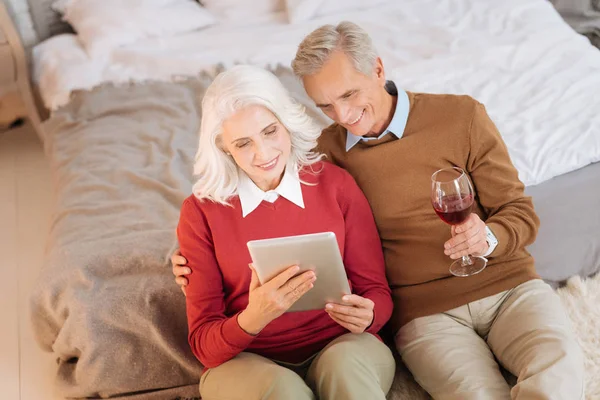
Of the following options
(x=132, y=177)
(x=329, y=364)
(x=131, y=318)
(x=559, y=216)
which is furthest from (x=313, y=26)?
(x=329, y=364)

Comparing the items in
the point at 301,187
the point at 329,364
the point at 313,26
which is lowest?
the point at 313,26

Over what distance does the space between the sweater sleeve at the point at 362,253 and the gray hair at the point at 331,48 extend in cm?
26

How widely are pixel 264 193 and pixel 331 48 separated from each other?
14.3 inches

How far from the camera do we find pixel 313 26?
3326 mm

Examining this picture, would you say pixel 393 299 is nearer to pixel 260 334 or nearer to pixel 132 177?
pixel 260 334

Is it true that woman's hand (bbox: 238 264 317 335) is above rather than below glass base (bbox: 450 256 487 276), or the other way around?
above

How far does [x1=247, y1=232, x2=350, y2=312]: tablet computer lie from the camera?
4.72ft

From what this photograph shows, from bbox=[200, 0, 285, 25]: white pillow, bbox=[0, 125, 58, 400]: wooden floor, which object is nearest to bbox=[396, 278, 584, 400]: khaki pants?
bbox=[0, 125, 58, 400]: wooden floor

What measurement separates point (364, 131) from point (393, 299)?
0.43 metres

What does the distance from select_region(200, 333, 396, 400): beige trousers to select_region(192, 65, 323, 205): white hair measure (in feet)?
1.25

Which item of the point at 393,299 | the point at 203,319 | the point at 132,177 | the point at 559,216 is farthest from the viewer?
the point at 132,177

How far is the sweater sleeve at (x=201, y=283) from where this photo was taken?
1644 mm

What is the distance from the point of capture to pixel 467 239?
1.61 meters

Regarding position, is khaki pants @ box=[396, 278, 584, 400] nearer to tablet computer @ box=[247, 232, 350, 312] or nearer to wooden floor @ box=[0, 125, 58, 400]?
tablet computer @ box=[247, 232, 350, 312]
